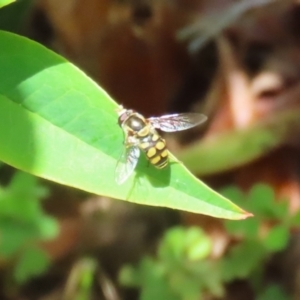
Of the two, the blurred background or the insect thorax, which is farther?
the blurred background

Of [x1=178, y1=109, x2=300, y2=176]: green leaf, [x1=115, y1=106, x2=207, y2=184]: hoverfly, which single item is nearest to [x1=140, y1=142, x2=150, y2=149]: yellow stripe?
[x1=115, y1=106, x2=207, y2=184]: hoverfly

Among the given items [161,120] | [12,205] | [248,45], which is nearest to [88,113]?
[161,120]

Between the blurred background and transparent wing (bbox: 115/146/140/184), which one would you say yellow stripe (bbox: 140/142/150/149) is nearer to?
transparent wing (bbox: 115/146/140/184)

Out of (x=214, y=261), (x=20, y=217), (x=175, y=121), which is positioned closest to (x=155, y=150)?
(x=175, y=121)

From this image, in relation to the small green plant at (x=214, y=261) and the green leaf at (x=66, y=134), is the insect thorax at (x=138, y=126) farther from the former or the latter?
the small green plant at (x=214, y=261)

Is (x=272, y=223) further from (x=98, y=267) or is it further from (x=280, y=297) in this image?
(x=98, y=267)
